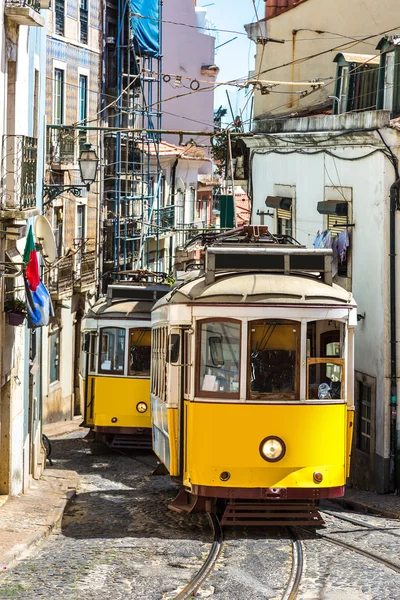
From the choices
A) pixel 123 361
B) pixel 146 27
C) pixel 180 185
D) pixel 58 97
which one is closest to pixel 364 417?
pixel 123 361

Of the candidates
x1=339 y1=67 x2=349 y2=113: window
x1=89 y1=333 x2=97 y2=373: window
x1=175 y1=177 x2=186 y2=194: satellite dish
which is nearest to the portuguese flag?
x1=89 y1=333 x2=97 y2=373: window

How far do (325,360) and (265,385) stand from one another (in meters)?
0.67

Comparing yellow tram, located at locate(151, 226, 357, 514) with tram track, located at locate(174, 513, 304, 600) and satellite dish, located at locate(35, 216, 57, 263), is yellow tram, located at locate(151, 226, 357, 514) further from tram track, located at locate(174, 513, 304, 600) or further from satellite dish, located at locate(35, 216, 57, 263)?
satellite dish, located at locate(35, 216, 57, 263)

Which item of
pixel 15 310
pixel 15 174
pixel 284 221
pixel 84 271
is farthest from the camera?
pixel 84 271

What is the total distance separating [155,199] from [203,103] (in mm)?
13679

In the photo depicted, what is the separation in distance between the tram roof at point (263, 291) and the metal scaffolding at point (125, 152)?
22.4 meters

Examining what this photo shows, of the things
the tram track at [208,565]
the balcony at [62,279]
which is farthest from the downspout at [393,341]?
the balcony at [62,279]

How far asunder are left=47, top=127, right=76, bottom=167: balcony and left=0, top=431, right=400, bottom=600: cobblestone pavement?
15.8 meters

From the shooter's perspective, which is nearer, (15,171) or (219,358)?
(219,358)

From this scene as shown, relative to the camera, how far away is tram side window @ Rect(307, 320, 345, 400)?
1258 centimetres

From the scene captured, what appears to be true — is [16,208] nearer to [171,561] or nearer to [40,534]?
[40,534]

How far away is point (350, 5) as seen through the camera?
24.1m

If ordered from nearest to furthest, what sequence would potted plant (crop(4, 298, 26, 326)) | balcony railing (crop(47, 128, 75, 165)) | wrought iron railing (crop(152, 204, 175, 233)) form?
1. potted plant (crop(4, 298, 26, 326))
2. balcony railing (crop(47, 128, 75, 165))
3. wrought iron railing (crop(152, 204, 175, 233))

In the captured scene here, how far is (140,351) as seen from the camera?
68.4ft
